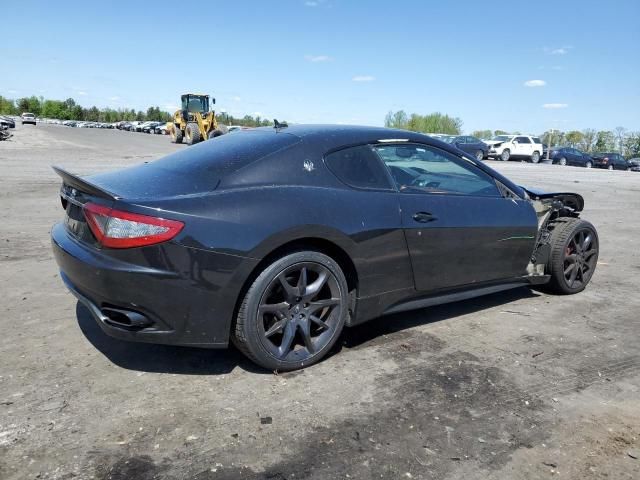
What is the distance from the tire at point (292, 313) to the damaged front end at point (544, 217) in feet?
6.87

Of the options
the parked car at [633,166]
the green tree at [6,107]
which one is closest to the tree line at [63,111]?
the green tree at [6,107]

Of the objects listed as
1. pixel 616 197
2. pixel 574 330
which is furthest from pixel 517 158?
pixel 574 330

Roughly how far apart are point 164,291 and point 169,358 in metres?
0.75

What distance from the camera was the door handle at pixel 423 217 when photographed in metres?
3.57

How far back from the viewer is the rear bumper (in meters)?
2.72

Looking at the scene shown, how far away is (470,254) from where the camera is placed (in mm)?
3889

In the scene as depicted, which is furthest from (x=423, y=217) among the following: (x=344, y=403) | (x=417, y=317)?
(x=344, y=403)

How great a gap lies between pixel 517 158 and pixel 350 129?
3755 centimetres

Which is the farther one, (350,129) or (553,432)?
(350,129)

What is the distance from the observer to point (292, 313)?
3.14 m

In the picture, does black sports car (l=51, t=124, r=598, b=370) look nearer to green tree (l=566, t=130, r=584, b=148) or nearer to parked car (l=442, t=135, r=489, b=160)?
parked car (l=442, t=135, r=489, b=160)

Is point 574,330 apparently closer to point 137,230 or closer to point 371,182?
point 371,182

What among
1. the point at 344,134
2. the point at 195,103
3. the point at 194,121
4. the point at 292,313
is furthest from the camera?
the point at 195,103

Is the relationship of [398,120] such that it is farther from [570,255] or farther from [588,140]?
[570,255]
